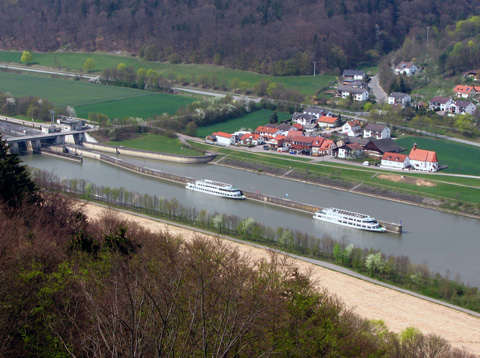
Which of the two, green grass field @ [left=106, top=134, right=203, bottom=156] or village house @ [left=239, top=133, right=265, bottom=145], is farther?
village house @ [left=239, top=133, right=265, bottom=145]

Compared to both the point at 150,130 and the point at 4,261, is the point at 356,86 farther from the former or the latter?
the point at 4,261

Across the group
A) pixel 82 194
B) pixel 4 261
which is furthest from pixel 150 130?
pixel 4 261

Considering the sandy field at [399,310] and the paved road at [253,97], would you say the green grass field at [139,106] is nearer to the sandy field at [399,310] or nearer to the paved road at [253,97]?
the paved road at [253,97]


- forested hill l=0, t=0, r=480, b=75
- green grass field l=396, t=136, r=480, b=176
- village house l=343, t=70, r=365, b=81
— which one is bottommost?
green grass field l=396, t=136, r=480, b=176

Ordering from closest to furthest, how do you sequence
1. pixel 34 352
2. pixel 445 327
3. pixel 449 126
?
pixel 34 352
pixel 445 327
pixel 449 126

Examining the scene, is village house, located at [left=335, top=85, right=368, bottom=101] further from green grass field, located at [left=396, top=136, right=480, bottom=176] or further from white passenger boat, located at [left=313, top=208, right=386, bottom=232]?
white passenger boat, located at [left=313, top=208, right=386, bottom=232]

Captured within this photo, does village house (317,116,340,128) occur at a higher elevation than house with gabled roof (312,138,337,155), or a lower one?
higher

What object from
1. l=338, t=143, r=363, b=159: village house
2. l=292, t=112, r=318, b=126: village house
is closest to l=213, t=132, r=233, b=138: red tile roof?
l=292, t=112, r=318, b=126: village house
